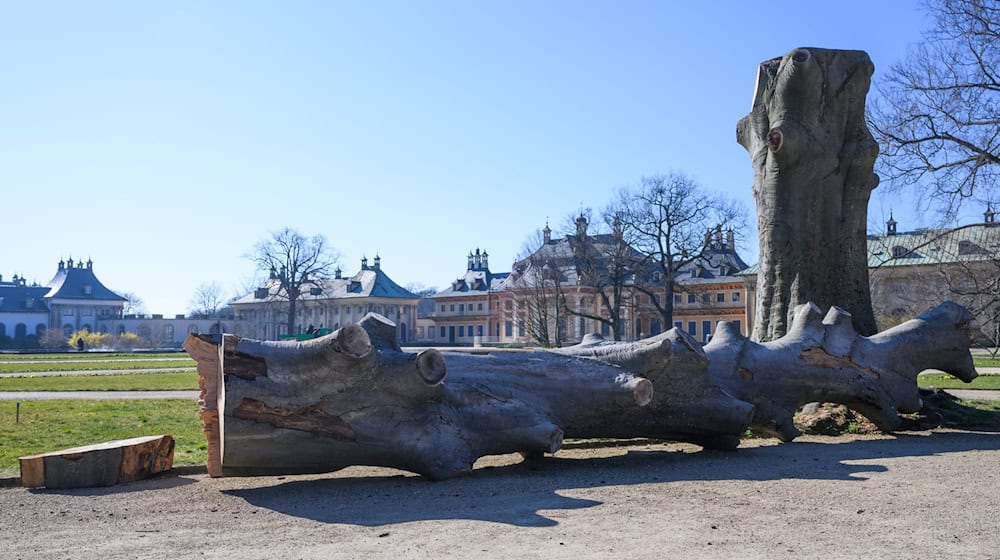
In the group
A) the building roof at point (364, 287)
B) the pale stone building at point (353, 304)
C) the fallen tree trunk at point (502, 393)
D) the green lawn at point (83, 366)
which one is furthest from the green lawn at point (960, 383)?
the building roof at point (364, 287)

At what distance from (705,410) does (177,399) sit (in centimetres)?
1165

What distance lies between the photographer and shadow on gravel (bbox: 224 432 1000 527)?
5.69 meters

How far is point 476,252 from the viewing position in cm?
10219


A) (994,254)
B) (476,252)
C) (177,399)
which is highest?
(476,252)

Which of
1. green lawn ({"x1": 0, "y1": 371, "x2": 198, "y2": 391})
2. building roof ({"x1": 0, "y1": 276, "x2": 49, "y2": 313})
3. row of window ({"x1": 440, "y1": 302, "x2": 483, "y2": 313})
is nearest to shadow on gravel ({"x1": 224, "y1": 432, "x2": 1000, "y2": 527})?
green lawn ({"x1": 0, "y1": 371, "x2": 198, "y2": 391})

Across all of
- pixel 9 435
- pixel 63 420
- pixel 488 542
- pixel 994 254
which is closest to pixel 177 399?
pixel 63 420

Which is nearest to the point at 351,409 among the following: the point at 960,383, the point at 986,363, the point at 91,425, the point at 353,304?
the point at 91,425

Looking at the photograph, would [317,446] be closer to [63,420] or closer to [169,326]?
[63,420]

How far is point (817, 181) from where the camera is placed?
36.6 ft

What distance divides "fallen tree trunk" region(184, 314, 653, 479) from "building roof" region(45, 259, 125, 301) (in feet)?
367

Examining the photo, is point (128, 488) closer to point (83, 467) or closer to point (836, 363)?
point (83, 467)

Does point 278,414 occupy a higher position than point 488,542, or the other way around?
point 278,414

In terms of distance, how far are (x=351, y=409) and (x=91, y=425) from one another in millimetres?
6844

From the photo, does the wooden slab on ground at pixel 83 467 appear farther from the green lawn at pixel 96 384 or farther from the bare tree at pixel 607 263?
the bare tree at pixel 607 263
